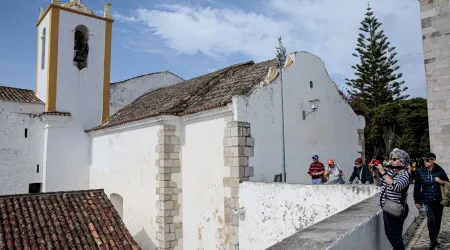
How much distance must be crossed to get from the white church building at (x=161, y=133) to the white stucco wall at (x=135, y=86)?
0.05 m

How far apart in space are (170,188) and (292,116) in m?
3.80

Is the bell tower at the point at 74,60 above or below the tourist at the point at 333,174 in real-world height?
above

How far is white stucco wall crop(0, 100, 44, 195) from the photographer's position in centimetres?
1310

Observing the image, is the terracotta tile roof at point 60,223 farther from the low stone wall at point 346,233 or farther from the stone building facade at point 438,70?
the stone building facade at point 438,70

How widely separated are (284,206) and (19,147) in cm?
1073

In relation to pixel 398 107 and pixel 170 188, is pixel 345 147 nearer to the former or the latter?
pixel 170 188

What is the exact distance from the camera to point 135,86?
16.2 m

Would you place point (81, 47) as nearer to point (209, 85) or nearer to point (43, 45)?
point (43, 45)

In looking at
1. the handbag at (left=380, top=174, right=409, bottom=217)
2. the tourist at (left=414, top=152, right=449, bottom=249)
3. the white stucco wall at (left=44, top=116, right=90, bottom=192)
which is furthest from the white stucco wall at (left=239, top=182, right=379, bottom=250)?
the white stucco wall at (left=44, top=116, right=90, bottom=192)

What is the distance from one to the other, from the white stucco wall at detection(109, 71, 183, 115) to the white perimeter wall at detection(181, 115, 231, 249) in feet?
22.3

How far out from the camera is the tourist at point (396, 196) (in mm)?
3545

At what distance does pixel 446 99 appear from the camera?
8898 mm

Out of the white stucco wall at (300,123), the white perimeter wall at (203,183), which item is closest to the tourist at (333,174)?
the white stucco wall at (300,123)

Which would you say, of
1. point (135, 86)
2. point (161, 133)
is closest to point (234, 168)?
point (161, 133)
